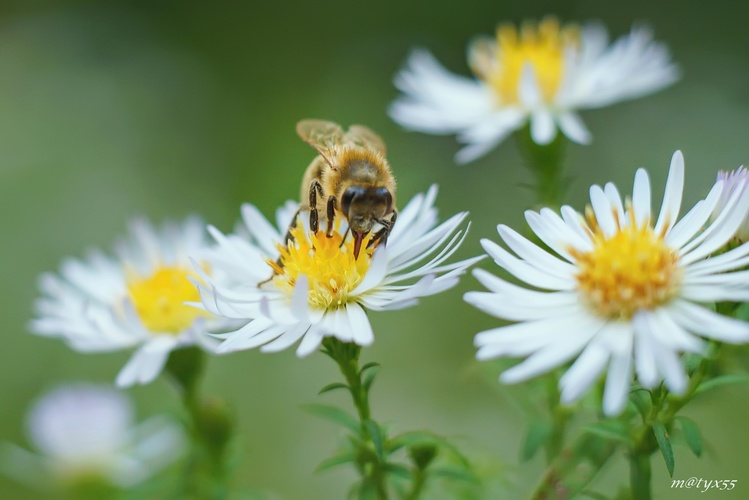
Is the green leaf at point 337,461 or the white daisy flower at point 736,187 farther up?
the white daisy flower at point 736,187

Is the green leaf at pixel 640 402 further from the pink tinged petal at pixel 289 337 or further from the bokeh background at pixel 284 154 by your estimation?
the pink tinged petal at pixel 289 337

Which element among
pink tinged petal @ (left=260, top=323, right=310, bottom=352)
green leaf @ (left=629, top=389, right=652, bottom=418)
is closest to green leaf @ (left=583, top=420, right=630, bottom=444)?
green leaf @ (left=629, top=389, right=652, bottom=418)

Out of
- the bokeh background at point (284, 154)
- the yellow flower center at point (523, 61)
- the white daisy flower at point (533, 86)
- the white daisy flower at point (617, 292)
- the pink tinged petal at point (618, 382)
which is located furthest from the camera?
the bokeh background at point (284, 154)

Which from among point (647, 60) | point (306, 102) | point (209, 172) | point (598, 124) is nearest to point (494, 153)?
point (598, 124)

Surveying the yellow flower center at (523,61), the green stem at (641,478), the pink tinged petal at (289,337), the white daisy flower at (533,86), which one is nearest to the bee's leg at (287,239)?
the pink tinged petal at (289,337)

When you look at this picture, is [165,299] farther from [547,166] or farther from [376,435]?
[547,166]

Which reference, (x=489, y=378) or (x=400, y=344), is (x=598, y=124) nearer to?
(x=400, y=344)
